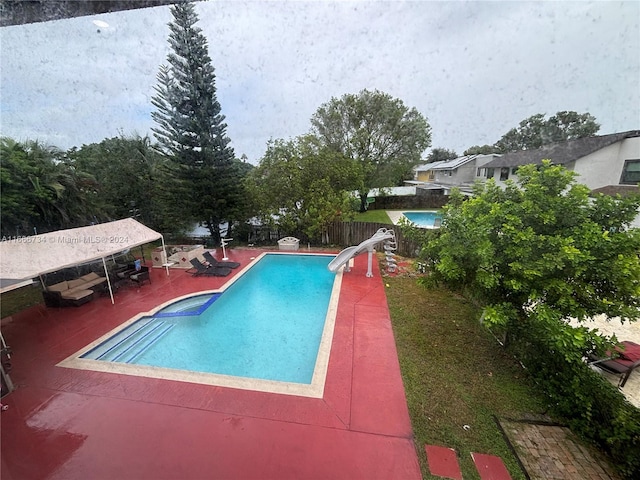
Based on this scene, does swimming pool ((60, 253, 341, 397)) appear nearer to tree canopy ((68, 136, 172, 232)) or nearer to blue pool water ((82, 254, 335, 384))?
blue pool water ((82, 254, 335, 384))

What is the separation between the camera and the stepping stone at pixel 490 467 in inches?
96.4

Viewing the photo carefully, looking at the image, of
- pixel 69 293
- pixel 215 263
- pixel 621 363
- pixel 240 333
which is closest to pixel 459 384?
pixel 621 363

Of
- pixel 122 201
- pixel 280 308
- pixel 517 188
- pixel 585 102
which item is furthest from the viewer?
pixel 122 201

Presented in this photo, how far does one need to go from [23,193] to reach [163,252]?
5.52m

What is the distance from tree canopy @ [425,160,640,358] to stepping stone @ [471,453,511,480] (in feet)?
4.35

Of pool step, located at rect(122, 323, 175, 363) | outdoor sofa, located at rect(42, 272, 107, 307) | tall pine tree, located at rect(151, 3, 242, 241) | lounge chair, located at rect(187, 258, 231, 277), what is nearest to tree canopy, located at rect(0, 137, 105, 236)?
outdoor sofa, located at rect(42, 272, 107, 307)

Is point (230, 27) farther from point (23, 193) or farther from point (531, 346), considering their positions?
point (531, 346)

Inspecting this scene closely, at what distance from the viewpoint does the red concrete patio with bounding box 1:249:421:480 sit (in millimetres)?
2551

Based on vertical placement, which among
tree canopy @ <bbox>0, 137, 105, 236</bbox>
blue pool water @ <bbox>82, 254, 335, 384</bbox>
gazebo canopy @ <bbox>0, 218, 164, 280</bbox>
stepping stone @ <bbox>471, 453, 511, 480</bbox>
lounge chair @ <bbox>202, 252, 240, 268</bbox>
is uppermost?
tree canopy @ <bbox>0, 137, 105, 236</bbox>

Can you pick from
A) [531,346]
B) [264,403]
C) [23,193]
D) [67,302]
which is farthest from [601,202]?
[67,302]

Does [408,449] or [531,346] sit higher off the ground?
[531,346]

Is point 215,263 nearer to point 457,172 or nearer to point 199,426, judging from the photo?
point 199,426

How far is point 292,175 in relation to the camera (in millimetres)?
10242

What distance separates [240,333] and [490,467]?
442 centimetres
